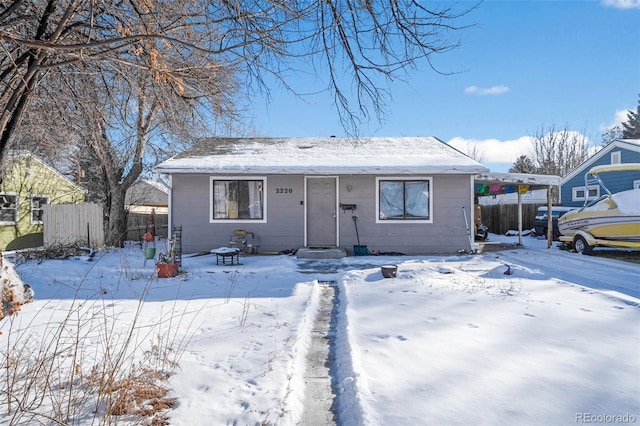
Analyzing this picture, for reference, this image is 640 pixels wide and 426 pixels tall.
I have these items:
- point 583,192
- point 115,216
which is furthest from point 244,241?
point 583,192

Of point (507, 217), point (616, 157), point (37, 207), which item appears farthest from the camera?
point (507, 217)

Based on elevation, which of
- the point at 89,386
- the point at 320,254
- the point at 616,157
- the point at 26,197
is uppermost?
the point at 616,157

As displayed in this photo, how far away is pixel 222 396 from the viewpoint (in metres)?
2.74

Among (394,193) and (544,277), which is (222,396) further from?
(394,193)

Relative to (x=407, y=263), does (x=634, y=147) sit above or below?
above

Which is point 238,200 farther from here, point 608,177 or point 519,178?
point 608,177

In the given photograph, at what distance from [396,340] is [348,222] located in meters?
7.18

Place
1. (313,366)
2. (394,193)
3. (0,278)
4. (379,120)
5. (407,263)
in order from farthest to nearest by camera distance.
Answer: (394,193), (407,263), (0,278), (379,120), (313,366)

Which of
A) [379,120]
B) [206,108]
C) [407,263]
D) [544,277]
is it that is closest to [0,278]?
[206,108]

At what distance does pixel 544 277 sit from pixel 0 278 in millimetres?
8864

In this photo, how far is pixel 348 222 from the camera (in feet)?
36.0

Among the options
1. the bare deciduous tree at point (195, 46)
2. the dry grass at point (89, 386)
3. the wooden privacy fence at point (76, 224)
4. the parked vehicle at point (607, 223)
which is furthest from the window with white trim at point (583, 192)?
the wooden privacy fence at point (76, 224)

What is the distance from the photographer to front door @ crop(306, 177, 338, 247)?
1104 centimetres

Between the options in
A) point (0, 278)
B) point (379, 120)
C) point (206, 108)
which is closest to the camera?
point (379, 120)
